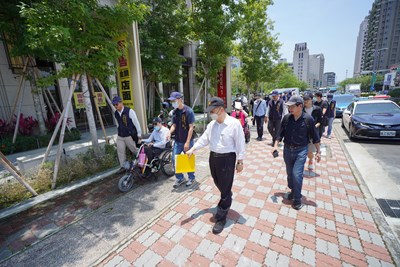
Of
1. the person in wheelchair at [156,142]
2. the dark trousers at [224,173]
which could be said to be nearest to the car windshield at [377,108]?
the dark trousers at [224,173]

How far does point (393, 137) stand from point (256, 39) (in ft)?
41.2

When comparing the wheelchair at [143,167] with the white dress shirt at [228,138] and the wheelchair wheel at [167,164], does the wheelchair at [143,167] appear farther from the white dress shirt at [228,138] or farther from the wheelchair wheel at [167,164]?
the white dress shirt at [228,138]

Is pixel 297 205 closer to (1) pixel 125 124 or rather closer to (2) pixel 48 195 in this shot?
(1) pixel 125 124

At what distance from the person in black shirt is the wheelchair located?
104 inches

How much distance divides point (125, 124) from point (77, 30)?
2.32 m

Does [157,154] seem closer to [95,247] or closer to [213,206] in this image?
[213,206]

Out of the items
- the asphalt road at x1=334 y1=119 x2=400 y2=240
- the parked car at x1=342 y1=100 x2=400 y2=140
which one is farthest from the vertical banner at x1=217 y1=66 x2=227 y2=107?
the asphalt road at x1=334 y1=119 x2=400 y2=240

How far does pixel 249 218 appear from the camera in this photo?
10.0 feet

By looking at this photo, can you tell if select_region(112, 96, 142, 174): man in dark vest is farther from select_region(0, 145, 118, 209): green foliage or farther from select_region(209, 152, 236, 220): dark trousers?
select_region(209, 152, 236, 220): dark trousers

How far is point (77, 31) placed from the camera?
14.1 ft

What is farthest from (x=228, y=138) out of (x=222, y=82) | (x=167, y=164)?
(x=222, y=82)

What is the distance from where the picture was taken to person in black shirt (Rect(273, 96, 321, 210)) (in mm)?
3143

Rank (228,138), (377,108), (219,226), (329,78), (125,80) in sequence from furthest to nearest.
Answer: (329,78), (377,108), (125,80), (219,226), (228,138)

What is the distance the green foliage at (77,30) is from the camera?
3633mm
